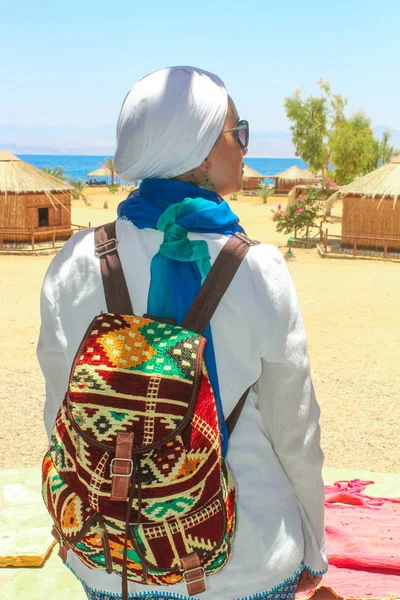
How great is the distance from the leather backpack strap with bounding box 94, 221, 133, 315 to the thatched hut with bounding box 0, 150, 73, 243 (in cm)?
1897

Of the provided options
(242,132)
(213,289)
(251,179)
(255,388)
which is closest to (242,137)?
(242,132)

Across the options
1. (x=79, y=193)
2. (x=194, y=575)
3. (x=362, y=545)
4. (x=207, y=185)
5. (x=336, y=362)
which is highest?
(x=79, y=193)

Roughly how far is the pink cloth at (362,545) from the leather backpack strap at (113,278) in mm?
2185

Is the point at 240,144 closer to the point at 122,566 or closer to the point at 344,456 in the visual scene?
the point at 122,566

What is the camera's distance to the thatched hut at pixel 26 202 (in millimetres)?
20469

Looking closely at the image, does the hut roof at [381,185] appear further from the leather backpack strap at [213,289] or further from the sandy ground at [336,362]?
the leather backpack strap at [213,289]

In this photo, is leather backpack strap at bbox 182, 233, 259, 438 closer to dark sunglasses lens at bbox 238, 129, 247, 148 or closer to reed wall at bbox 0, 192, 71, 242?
dark sunglasses lens at bbox 238, 129, 247, 148

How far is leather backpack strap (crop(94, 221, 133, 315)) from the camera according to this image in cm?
148

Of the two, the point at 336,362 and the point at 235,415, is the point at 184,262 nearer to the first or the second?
the point at 235,415

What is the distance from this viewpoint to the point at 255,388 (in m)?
1.57

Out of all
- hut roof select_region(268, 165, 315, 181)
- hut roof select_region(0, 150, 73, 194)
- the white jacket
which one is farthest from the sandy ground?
hut roof select_region(268, 165, 315, 181)

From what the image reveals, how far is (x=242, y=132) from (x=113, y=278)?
1.49 feet

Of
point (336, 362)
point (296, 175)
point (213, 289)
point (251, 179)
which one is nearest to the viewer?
point (213, 289)

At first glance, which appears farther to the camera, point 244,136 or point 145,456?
point 244,136
